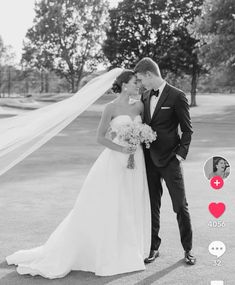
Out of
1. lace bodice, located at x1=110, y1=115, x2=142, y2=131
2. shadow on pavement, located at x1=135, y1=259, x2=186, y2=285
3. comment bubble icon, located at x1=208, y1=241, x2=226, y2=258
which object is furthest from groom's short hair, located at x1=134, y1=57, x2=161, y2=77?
shadow on pavement, located at x1=135, y1=259, x2=186, y2=285

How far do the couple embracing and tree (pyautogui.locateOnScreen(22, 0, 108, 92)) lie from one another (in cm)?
6125

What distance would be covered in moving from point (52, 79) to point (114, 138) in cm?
8680

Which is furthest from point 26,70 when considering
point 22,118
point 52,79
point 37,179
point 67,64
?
point 22,118

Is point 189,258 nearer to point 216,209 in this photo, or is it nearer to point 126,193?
point 216,209

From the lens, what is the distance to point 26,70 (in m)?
71.6

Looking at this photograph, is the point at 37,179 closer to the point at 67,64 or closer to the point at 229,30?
the point at 229,30

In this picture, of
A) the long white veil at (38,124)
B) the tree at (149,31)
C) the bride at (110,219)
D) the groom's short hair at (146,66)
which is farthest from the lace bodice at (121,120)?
the tree at (149,31)

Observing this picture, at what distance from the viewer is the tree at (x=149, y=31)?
54.2m

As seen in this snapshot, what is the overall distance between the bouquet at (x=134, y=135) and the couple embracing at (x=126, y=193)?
0.06 meters

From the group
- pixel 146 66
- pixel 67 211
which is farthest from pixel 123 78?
pixel 67 211

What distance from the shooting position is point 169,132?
559 cm

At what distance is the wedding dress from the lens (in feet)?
17.9

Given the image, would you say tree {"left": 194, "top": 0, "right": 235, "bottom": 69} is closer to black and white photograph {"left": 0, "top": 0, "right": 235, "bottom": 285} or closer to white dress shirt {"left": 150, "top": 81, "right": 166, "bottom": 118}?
black and white photograph {"left": 0, "top": 0, "right": 235, "bottom": 285}

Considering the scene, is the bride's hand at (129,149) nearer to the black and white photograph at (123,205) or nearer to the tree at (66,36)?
the black and white photograph at (123,205)
